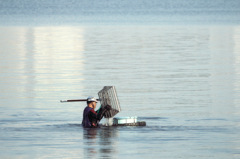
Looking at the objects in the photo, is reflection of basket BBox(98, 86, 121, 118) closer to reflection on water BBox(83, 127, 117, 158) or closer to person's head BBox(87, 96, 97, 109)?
person's head BBox(87, 96, 97, 109)

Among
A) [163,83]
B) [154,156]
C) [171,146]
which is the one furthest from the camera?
Result: [163,83]

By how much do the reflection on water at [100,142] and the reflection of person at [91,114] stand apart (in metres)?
0.16

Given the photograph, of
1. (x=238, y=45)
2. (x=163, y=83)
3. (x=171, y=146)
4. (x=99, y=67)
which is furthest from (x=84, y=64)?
(x=171, y=146)

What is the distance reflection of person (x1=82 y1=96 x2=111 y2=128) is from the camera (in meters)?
21.0

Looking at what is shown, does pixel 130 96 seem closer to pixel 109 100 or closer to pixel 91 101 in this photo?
pixel 109 100

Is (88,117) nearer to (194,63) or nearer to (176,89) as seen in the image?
(176,89)

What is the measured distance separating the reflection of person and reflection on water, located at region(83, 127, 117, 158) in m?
0.16

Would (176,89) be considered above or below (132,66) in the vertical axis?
below

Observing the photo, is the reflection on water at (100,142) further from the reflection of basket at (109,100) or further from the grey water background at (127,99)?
the reflection of basket at (109,100)

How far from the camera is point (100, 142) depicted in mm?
19406

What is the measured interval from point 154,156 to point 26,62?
2607 centimetres

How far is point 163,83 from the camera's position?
3253cm

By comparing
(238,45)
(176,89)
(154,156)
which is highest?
(238,45)

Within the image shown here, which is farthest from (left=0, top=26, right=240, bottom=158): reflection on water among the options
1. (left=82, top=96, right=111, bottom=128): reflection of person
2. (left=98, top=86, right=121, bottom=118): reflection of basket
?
(left=98, top=86, right=121, bottom=118): reflection of basket
